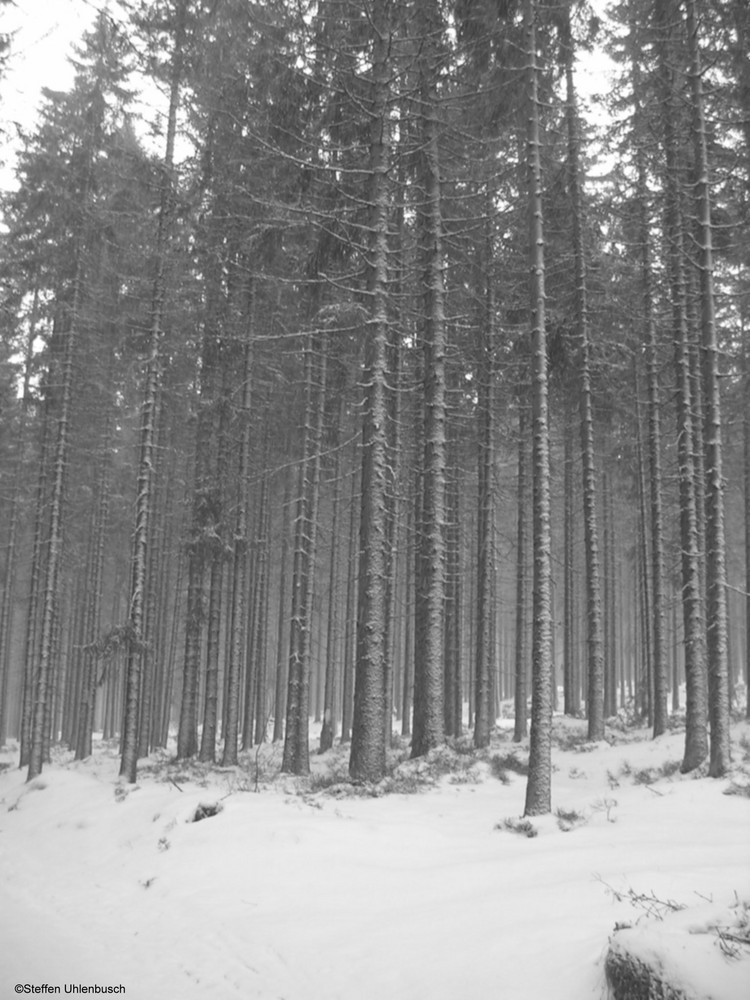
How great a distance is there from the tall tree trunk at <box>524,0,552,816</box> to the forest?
6 centimetres

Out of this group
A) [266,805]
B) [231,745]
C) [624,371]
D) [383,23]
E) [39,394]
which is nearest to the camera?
[266,805]

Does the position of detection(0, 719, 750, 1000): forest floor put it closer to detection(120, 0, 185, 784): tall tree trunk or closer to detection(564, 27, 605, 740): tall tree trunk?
detection(120, 0, 185, 784): tall tree trunk

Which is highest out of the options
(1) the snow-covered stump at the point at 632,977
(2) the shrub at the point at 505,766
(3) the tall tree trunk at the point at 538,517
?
(3) the tall tree trunk at the point at 538,517

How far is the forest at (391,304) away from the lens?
12.2m

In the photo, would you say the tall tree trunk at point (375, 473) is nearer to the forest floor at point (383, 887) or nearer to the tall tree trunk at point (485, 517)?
the forest floor at point (383, 887)

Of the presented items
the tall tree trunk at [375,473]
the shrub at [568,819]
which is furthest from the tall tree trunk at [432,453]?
the shrub at [568,819]

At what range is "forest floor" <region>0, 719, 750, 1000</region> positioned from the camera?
15.9 ft

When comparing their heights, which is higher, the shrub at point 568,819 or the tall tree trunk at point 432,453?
the tall tree trunk at point 432,453

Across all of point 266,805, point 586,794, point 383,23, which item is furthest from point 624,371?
point 266,805

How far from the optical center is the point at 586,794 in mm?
11805

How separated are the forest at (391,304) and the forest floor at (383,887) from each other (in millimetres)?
1384

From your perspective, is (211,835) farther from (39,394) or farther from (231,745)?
(39,394)

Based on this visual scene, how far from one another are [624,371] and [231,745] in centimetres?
1557

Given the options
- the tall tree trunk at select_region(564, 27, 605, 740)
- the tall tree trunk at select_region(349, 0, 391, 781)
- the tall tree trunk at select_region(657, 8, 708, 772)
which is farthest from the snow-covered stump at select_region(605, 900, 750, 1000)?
the tall tree trunk at select_region(564, 27, 605, 740)
